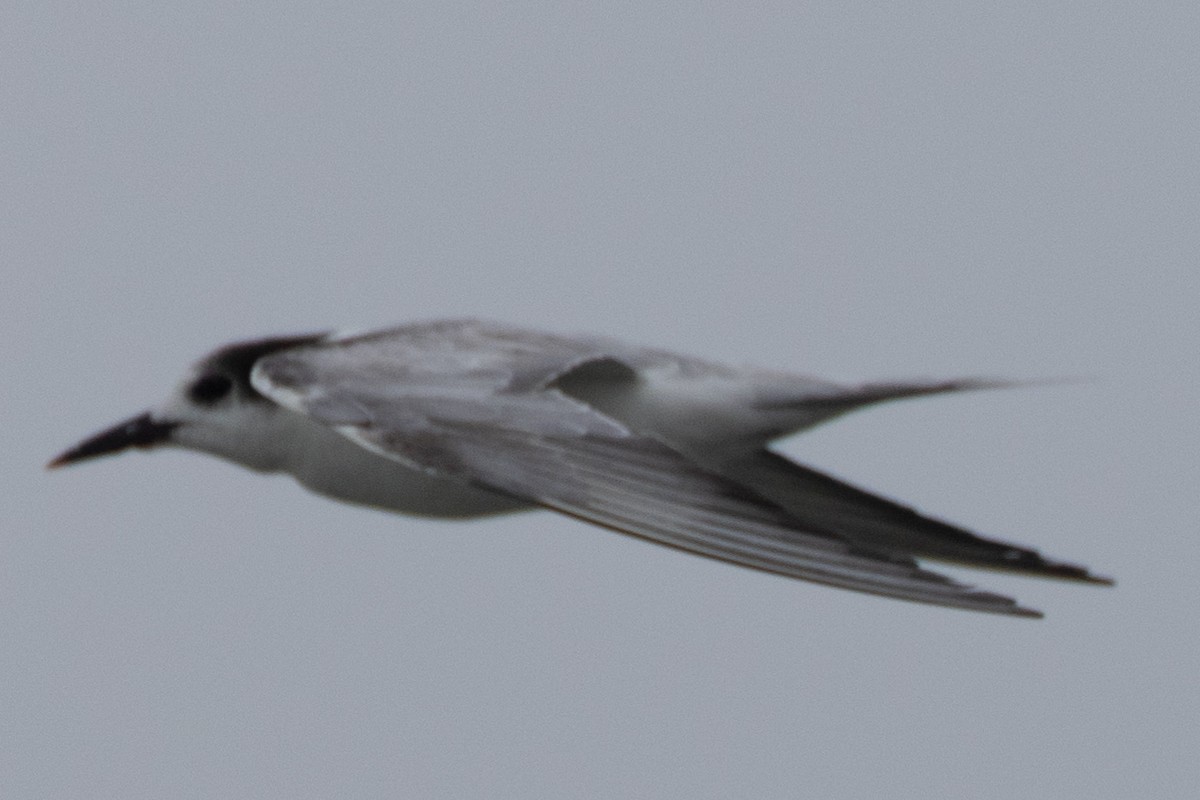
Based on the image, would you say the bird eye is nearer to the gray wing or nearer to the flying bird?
the flying bird

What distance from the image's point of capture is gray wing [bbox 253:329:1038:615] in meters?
5.16

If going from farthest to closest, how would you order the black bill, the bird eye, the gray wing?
the black bill
the bird eye
the gray wing

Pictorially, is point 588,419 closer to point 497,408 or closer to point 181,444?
point 497,408

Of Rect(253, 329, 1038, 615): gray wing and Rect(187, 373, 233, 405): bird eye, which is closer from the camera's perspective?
Rect(253, 329, 1038, 615): gray wing

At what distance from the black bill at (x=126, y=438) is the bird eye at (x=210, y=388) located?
0.44ft

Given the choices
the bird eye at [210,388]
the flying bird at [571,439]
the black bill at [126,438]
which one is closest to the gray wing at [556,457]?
the flying bird at [571,439]

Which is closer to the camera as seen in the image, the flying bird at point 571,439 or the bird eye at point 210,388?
the flying bird at point 571,439

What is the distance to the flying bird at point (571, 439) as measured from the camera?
5203 millimetres

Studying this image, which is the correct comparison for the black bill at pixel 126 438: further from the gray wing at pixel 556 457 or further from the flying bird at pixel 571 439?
the gray wing at pixel 556 457

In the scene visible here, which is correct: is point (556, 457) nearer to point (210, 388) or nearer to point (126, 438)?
point (210, 388)

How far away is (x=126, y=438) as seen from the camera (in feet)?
21.3

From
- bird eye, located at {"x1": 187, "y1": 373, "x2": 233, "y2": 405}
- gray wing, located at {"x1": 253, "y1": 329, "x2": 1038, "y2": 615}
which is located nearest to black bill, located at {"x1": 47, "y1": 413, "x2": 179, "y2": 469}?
bird eye, located at {"x1": 187, "y1": 373, "x2": 233, "y2": 405}

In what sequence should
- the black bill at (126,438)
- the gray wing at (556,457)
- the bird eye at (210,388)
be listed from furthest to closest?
the black bill at (126,438)
the bird eye at (210,388)
the gray wing at (556,457)

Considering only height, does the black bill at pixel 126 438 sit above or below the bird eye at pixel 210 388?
below
